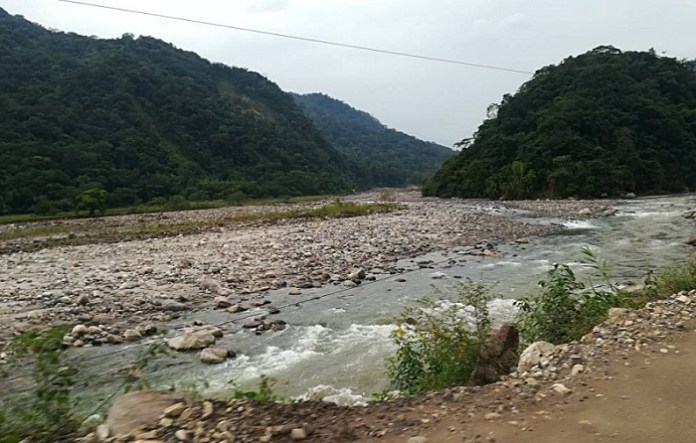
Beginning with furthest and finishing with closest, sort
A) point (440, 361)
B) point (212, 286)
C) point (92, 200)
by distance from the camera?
1. point (92, 200)
2. point (212, 286)
3. point (440, 361)

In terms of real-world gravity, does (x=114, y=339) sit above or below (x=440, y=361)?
below

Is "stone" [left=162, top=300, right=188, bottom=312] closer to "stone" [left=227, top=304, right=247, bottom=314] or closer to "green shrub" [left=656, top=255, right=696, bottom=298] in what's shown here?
"stone" [left=227, top=304, right=247, bottom=314]

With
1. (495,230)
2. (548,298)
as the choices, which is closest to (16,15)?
(495,230)

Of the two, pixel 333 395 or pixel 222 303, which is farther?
pixel 222 303

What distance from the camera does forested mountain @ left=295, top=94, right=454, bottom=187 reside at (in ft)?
385

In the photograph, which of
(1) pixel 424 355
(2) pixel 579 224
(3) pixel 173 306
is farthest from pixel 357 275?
(2) pixel 579 224

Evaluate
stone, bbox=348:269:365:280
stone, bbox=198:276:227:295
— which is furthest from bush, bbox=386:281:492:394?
stone, bbox=348:269:365:280

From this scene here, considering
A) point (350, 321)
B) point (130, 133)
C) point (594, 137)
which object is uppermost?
point (130, 133)

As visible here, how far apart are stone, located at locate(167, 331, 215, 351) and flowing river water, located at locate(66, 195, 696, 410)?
0.22 metres

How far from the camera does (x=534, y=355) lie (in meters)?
4.57

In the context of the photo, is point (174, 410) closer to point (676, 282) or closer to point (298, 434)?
point (298, 434)

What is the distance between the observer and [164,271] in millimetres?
14148

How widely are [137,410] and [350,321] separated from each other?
21.0ft

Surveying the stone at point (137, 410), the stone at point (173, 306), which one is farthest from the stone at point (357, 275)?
the stone at point (137, 410)
